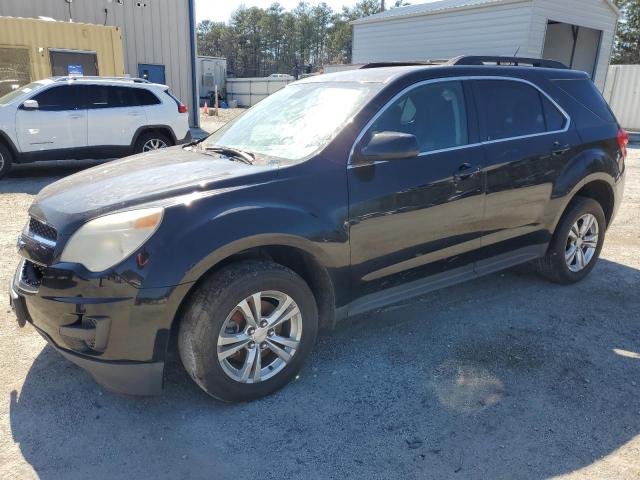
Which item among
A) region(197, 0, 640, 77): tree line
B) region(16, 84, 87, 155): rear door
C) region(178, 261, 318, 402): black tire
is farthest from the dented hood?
region(197, 0, 640, 77): tree line

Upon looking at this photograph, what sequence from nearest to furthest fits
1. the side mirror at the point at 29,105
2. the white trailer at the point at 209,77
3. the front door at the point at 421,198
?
the front door at the point at 421,198 < the side mirror at the point at 29,105 < the white trailer at the point at 209,77

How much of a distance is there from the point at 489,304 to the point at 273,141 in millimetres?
2291

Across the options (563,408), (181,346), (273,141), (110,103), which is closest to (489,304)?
(563,408)

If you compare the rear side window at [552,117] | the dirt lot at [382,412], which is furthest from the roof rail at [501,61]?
the dirt lot at [382,412]

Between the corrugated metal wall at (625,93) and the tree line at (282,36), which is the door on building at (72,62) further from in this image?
the tree line at (282,36)

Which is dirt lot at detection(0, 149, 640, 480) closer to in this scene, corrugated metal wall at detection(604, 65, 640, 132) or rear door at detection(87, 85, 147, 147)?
rear door at detection(87, 85, 147, 147)

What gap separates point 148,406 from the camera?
2934 millimetres

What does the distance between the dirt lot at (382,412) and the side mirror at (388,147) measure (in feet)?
4.39

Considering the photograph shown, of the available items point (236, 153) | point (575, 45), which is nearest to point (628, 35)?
point (575, 45)

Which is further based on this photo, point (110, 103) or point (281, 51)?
point (281, 51)

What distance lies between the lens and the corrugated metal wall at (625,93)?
20500 mm

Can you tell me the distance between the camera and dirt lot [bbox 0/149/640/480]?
2.51m

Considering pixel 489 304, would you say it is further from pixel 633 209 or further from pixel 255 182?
pixel 633 209

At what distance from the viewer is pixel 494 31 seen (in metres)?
16.8
